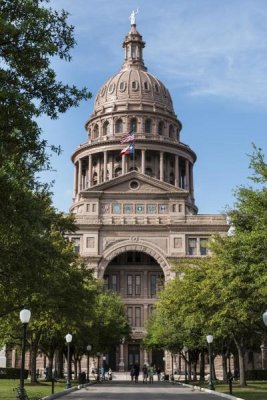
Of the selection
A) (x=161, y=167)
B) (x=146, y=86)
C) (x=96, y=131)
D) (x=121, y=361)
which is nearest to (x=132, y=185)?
(x=161, y=167)

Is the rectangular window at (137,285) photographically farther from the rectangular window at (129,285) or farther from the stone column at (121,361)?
the stone column at (121,361)

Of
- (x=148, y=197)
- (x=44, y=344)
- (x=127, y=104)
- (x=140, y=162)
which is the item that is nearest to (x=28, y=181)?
(x=44, y=344)

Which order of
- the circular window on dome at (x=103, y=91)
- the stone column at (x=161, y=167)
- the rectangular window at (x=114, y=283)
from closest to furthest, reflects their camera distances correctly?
1. the rectangular window at (x=114, y=283)
2. the stone column at (x=161, y=167)
3. the circular window on dome at (x=103, y=91)

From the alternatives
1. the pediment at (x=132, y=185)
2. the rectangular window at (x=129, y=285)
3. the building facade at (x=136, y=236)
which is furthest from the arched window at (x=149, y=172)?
the rectangular window at (x=129, y=285)

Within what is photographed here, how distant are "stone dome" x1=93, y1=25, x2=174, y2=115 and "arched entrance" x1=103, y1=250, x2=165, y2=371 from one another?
123ft

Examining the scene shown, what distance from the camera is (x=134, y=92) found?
12456cm

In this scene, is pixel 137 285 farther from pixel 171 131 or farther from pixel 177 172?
pixel 171 131

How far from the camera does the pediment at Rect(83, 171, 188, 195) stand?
9600 cm

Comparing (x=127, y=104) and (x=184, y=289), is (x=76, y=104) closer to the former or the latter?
(x=184, y=289)

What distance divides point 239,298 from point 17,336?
790 inches

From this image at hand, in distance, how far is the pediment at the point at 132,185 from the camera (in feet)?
315

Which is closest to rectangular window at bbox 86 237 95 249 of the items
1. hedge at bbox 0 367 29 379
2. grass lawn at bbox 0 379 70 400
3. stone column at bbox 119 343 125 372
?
stone column at bbox 119 343 125 372

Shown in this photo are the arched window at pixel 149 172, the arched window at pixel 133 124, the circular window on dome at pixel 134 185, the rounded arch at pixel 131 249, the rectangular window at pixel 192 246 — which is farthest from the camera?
the arched window at pixel 133 124

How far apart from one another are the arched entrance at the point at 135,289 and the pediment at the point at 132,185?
403 inches
